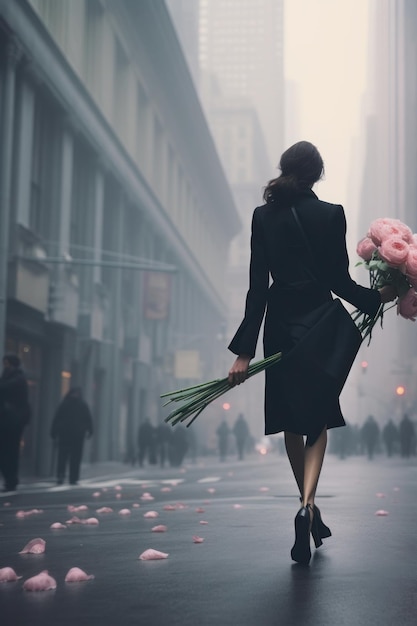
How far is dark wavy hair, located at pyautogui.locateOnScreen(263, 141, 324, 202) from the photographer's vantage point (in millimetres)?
5430

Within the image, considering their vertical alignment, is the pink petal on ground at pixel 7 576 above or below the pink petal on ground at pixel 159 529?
below

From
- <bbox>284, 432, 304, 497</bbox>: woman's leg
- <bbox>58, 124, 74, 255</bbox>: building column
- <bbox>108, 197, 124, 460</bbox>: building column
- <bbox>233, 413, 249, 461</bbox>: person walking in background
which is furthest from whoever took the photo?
<bbox>233, 413, 249, 461</bbox>: person walking in background

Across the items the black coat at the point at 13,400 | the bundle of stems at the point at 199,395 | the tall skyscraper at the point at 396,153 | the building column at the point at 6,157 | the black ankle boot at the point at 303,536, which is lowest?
the black ankle boot at the point at 303,536

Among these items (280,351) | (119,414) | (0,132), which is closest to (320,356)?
(280,351)

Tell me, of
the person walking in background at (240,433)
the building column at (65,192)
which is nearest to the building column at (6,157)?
the building column at (65,192)

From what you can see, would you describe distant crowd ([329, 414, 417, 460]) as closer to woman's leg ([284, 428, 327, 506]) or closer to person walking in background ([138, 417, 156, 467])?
person walking in background ([138, 417, 156, 467])

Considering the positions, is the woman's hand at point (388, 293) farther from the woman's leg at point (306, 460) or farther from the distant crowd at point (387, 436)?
the distant crowd at point (387, 436)

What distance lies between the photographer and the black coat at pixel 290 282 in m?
5.38

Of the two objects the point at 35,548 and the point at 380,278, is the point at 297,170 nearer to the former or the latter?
the point at 380,278

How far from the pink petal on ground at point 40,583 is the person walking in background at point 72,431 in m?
14.4

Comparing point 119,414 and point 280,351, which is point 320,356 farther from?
point 119,414

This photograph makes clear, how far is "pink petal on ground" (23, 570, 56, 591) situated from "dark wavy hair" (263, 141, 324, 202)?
85.5 inches

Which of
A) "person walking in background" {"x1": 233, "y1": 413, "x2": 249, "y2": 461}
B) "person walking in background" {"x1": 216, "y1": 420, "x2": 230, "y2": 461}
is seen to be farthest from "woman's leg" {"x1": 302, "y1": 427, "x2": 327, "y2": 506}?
"person walking in background" {"x1": 216, "y1": 420, "x2": 230, "y2": 461}

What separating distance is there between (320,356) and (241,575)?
1.16 m
